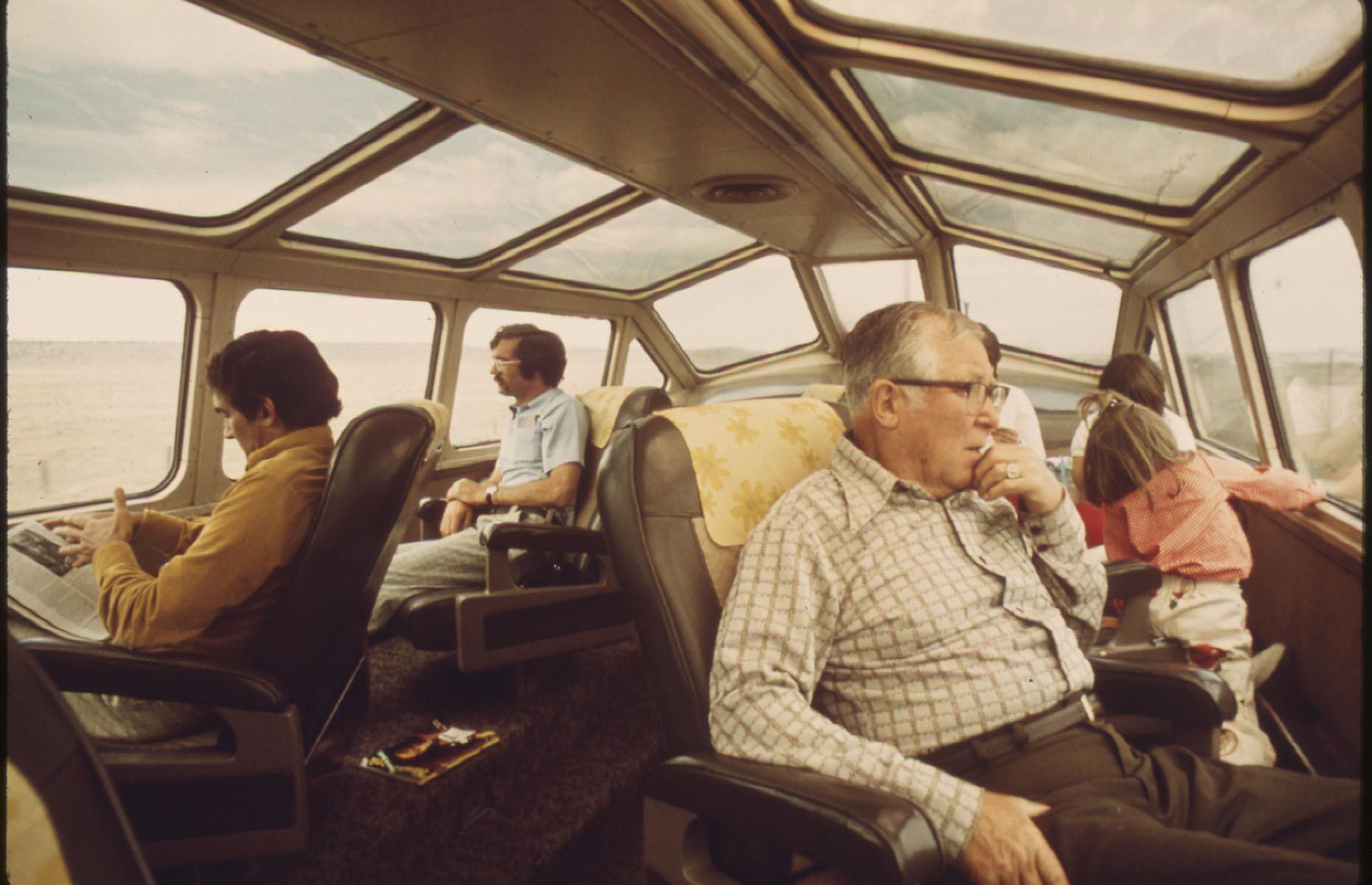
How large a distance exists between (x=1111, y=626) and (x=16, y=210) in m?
4.39

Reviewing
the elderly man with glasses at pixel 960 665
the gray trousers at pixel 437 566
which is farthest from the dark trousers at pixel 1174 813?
the gray trousers at pixel 437 566

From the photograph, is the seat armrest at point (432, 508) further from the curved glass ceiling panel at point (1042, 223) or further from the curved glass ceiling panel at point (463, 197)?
the curved glass ceiling panel at point (1042, 223)

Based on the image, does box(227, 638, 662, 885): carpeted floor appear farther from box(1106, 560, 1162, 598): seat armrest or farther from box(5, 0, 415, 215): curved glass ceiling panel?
box(5, 0, 415, 215): curved glass ceiling panel

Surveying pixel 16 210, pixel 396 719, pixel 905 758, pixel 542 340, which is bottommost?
pixel 396 719

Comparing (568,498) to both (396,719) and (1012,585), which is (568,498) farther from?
(1012,585)

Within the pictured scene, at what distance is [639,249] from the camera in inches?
244

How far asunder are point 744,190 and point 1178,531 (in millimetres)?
2862

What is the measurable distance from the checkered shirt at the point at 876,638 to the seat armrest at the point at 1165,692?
6.8 inches

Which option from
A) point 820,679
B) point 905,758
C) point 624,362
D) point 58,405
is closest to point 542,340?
point 58,405

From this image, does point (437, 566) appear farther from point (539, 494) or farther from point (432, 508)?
point (432, 508)

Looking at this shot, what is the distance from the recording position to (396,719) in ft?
9.68

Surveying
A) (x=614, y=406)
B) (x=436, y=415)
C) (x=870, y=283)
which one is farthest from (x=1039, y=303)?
(x=436, y=415)

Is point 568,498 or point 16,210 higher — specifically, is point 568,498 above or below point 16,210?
below

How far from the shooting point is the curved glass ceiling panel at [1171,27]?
2.19m
